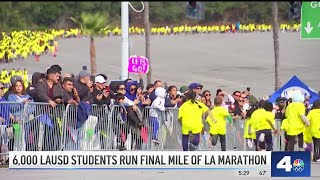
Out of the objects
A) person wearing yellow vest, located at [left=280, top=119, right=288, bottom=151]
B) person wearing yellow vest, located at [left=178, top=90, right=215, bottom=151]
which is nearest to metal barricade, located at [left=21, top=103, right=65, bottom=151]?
person wearing yellow vest, located at [left=178, top=90, right=215, bottom=151]

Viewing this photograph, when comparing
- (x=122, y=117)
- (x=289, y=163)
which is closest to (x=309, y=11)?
(x=122, y=117)

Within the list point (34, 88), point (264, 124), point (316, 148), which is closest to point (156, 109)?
point (264, 124)

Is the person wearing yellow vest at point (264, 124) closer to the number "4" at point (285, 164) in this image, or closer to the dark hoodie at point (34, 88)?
the number "4" at point (285, 164)

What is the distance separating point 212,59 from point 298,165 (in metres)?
54.3

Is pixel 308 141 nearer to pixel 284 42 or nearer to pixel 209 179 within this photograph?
pixel 209 179

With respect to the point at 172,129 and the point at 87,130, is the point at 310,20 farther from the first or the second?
the point at 87,130

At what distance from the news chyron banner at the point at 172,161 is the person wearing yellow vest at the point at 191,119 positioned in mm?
3055

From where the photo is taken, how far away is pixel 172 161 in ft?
47.0

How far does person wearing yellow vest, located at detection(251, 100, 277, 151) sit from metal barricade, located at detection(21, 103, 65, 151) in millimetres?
4219

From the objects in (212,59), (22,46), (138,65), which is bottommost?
(138,65)

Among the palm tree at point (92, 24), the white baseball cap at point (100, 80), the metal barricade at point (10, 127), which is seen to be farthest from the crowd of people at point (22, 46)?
the metal barricade at point (10, 127)

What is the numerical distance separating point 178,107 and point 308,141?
2815 millimetres

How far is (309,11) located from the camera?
22.3 meters

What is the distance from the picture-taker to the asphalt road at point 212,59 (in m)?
52.2
